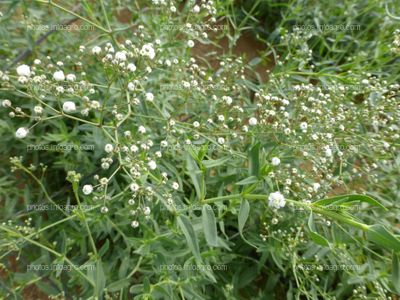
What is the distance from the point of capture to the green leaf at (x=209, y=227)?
220 centimetres

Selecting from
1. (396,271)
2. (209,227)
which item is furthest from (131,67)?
(396,271)

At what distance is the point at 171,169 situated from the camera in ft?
11.0

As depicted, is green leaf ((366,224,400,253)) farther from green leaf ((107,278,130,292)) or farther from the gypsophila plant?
green leaf ((107,278,130,292))

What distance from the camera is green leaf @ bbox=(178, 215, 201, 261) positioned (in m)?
2.24

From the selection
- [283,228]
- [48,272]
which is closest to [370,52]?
[283,228]

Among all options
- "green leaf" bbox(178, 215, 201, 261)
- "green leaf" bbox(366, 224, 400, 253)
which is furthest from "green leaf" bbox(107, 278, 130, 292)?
"green leaf" bbox(366, 224, 400, 253)

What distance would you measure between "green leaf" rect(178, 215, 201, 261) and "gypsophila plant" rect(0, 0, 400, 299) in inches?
0.5

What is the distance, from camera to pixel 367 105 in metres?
3.36

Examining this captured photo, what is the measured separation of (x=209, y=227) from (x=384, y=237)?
38.1 inches

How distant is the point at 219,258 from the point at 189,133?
136 cm

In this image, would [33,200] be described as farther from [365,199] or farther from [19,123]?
[365,199]

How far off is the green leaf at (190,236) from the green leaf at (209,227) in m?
0.10

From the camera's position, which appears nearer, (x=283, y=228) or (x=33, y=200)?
(x=283, y=228)

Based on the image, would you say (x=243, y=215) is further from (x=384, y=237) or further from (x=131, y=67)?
(x=131, y=67)
